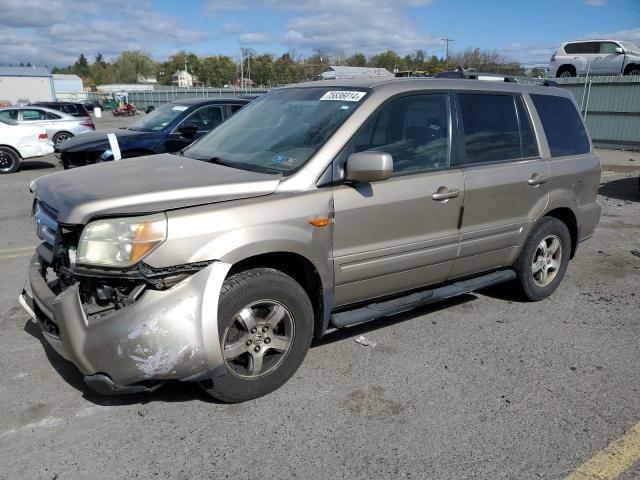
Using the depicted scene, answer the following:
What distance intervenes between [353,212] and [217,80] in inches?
4174

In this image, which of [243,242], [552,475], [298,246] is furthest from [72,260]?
[552,475]

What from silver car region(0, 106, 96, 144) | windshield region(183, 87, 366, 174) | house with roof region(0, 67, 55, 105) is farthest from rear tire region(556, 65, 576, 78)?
house with roof region(0, 67, 55, 105)

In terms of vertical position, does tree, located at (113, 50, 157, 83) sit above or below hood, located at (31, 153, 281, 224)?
above

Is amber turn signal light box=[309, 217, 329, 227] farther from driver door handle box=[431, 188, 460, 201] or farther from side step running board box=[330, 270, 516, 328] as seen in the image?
driver door handle box=[431, 188, 460, 201]

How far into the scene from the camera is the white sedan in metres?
13.1

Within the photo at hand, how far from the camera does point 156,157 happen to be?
4.06 m

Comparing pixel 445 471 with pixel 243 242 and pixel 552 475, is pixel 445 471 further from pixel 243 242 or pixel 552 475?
pixel 243 242

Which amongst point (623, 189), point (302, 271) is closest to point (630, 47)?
point (623, 189)

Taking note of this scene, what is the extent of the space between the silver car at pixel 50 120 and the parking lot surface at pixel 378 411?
13.5 meters

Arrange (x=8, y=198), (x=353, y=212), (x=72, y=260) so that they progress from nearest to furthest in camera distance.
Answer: (x=72, y=260) → (x=353, y=212) → (x=8, y=198)

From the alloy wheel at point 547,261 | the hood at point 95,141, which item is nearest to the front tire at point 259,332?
the alloy wheel at point 547,261

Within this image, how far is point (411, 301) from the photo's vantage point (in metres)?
3.78

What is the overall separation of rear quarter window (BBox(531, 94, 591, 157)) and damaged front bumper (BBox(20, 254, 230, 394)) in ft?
10.7

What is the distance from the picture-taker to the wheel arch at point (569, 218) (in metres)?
4.79
